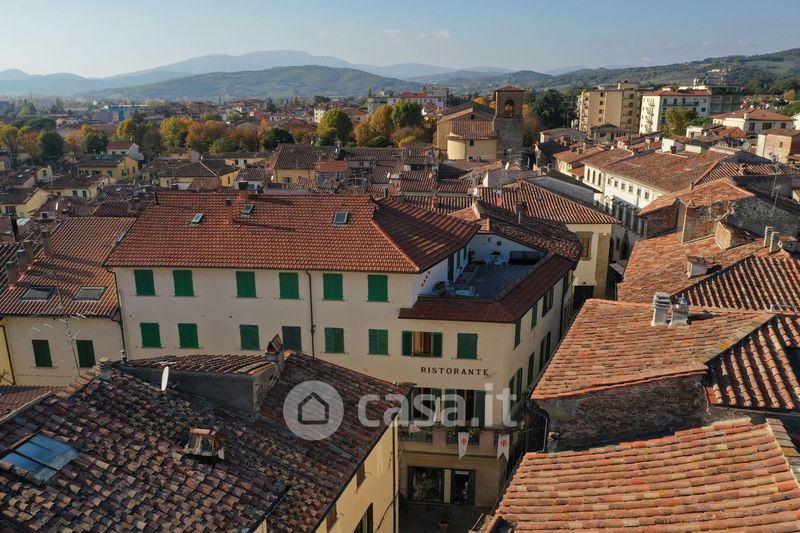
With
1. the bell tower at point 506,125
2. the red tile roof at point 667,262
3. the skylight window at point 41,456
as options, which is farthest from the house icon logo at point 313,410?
the bell tower at point 506,125

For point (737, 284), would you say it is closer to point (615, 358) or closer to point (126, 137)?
point (615, 358)

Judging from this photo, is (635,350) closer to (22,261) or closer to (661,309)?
(661,309)

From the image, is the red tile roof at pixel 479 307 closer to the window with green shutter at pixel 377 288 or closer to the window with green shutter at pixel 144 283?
the window with green shutter at pixel 377 288

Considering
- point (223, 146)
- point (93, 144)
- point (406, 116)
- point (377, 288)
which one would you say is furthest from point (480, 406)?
point (93, 144)

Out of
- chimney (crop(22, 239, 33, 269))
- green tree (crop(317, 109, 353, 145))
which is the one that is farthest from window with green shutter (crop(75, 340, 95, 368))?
green tree (crop(317, 109, 353, 145))

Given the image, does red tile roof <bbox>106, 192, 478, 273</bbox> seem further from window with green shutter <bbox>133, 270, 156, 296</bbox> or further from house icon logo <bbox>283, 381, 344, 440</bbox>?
house icon logo <bbox>283, 381, 344, 440</bbox>

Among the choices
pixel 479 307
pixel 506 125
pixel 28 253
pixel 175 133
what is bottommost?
pixel 175 133
